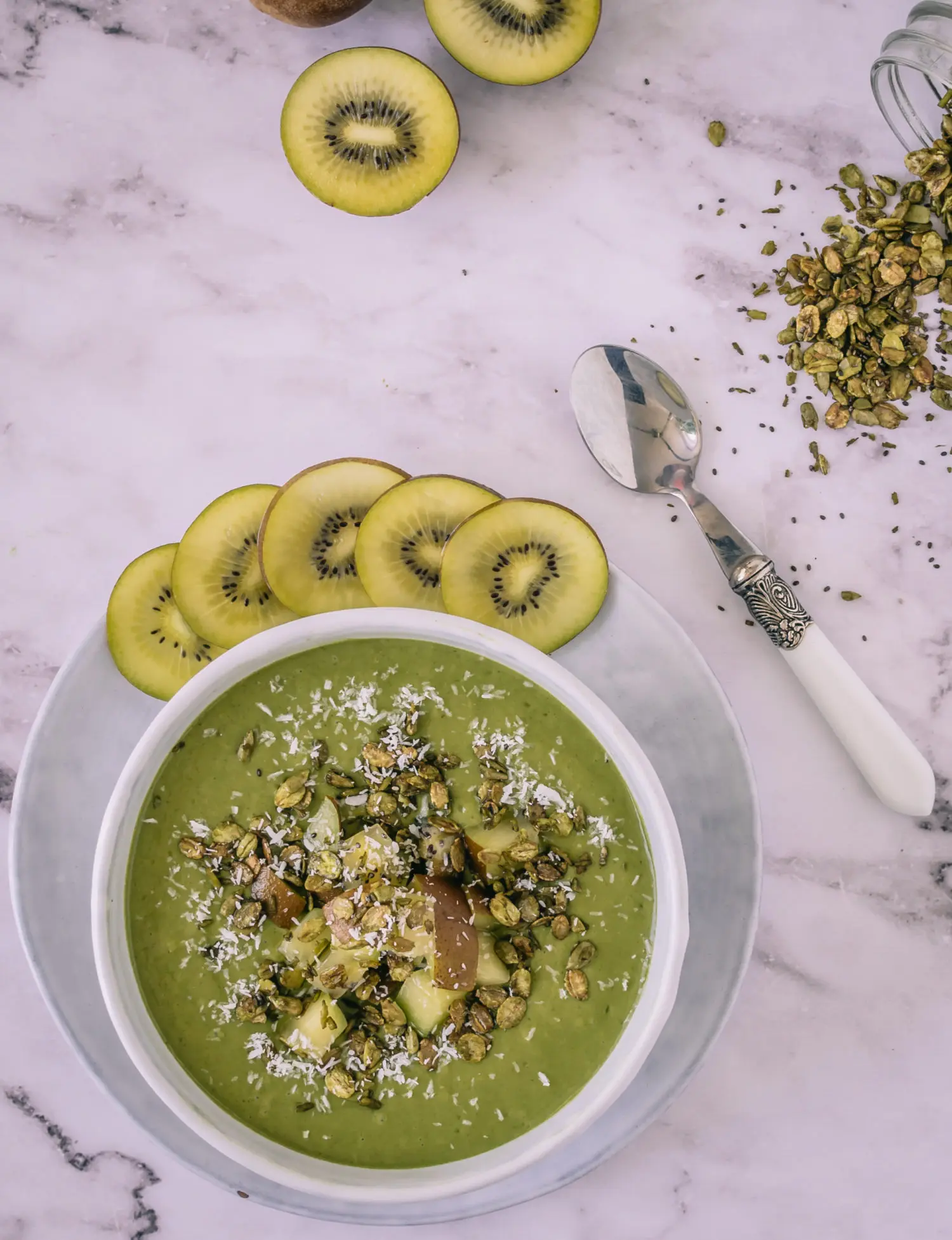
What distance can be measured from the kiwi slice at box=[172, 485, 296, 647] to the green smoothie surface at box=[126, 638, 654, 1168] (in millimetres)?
318

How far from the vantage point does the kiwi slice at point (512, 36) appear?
2.12 meters

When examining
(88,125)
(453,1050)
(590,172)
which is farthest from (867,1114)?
(88,125)

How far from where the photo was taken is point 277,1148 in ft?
5.60

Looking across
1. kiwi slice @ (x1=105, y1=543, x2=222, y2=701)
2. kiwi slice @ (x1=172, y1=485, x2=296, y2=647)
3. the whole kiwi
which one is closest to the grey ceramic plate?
kiwi slice @ (x1=105, y1=543, x2=222, y2=701)

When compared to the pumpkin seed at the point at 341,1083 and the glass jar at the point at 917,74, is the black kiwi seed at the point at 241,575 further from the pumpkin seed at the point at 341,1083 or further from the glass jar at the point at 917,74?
the glass jar at the point at 917,74

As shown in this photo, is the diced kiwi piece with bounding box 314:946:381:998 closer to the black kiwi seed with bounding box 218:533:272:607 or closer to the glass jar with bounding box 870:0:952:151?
the black kiwi seed with bounding box 218:533:272:607

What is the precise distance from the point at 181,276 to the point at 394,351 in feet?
1.65

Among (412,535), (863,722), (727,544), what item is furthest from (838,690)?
(412,535)

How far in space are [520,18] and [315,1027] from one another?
2.01 meters

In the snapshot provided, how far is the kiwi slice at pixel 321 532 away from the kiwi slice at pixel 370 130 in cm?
60

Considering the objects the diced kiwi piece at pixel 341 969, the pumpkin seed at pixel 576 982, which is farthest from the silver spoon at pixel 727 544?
the diced kiwi piece at pixel 341 969

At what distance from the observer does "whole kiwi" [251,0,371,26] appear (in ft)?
6.72

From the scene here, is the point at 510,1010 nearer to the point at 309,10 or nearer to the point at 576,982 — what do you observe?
the point at 576,982

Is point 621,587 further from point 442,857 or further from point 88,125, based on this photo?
point 88,125
